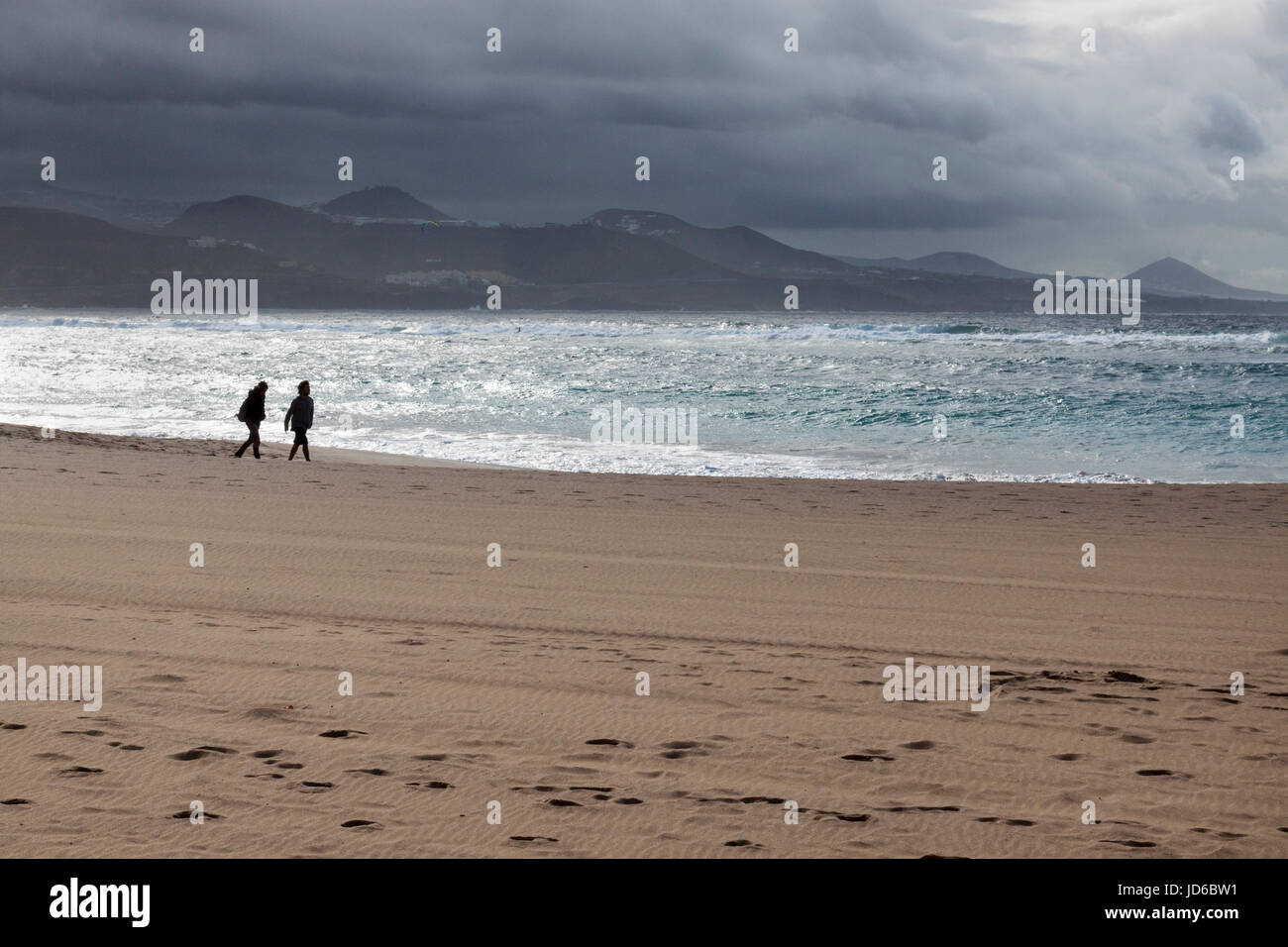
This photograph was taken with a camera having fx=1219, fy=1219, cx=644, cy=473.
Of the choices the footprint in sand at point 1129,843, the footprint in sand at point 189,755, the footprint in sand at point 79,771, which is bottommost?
the footprint in sand at point 1129,843

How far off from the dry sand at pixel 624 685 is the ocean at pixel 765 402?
7734mm

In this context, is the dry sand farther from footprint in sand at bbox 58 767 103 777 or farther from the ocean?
the ocean

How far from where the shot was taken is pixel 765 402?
28969 mm

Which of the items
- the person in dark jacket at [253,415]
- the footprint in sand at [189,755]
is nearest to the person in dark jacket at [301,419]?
the person in dark jacket at [253,415]

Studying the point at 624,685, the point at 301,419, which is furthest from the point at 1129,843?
the point at 301,419

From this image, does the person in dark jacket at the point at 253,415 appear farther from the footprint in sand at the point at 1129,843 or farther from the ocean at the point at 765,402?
the footprint in sand at the point at 1129,843

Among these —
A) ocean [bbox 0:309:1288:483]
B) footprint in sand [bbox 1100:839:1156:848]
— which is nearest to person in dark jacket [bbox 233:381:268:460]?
ocean [bbox 0:309:1288:483]

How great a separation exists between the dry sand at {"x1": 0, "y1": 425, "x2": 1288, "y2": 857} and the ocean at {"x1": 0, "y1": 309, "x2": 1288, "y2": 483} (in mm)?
7734

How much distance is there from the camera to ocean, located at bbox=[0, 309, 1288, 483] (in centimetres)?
1955

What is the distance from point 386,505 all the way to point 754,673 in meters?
6.81

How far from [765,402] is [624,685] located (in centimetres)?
2372

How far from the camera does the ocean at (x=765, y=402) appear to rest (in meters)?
19.5
